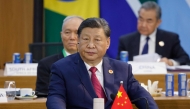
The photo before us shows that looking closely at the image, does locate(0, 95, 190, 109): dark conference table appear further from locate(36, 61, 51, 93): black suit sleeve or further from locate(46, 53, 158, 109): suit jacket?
locate(36, 61, 51, 93): black suit sleeve

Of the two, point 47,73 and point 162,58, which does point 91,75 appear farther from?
point 162,58

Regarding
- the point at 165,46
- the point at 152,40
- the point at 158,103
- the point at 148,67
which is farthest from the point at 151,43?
the point at 158,103

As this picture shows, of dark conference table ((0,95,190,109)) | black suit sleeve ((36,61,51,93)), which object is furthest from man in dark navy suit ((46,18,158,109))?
black suit sleeve ((36,61,51,93))

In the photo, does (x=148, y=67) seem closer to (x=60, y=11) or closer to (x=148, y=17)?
(x=148, y=17)

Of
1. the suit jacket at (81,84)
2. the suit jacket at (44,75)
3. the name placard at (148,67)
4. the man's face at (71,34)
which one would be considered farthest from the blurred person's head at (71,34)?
the suit jacket at (81,84)

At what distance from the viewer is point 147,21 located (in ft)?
23.0

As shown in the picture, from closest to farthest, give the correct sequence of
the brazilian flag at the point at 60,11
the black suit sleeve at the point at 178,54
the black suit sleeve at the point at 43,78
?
the black suit sleeve at the point at 43,78
the black suit sleeve at the point at 178,54
the brazilian flag at the point at 60,11

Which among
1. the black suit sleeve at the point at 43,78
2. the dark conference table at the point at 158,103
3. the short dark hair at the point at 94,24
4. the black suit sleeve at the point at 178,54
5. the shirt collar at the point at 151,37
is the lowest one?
the dark conference table at the point at 158,103

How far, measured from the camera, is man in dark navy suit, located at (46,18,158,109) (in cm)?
375

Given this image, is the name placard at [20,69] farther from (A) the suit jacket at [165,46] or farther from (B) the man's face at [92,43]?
(B) the man's face at [92,43]

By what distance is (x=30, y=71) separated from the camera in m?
6.02

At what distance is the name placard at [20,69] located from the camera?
19.6 ft

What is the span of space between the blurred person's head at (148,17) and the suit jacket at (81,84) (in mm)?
3086

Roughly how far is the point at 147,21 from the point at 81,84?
3362 mm
